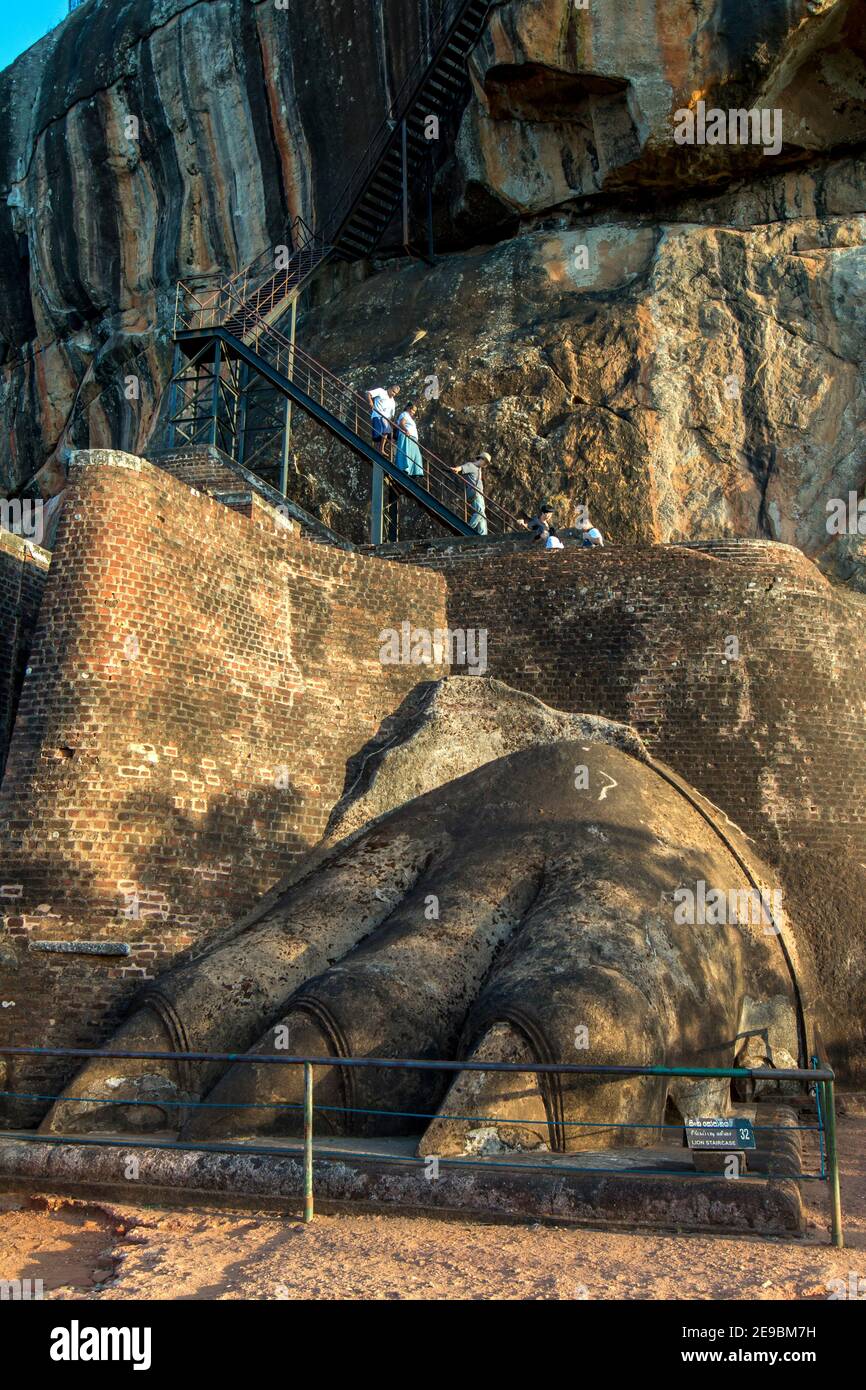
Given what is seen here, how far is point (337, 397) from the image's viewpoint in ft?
89.4

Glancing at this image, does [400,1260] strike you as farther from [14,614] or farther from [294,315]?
[294,315]

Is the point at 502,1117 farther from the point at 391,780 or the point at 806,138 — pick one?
the point at 806,138

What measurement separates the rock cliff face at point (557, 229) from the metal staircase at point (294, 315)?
61 cm

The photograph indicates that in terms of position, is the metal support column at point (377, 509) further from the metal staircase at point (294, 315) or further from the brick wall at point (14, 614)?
the brick wall at point (14, 614)

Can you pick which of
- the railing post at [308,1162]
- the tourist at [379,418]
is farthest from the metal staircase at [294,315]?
the railing post at [308,1162]

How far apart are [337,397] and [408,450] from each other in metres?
4.97

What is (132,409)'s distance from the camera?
31.5m

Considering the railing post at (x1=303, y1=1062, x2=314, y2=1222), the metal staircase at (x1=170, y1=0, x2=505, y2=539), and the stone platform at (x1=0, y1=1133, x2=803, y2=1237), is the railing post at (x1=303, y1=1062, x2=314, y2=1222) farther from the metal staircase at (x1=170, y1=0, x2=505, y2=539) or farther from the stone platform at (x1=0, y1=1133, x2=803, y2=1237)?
the metal staircase at (x1=170, y1=0, x2=505, y2=539)

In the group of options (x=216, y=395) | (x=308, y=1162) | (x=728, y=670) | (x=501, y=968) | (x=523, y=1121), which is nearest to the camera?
(x=308, y=1162)

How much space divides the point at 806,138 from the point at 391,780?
61.5 feet

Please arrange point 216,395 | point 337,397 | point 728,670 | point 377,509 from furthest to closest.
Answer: point 337,397, point 216,395, point 377,509, point 728,670

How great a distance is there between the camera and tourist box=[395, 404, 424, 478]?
22.6 m

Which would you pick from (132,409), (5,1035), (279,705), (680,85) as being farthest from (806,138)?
(5,1035)

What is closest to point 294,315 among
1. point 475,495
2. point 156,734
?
point 475,495
